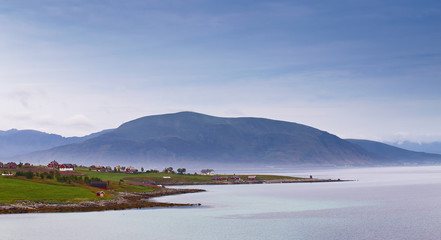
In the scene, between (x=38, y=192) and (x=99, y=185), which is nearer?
(x=38, y=192)

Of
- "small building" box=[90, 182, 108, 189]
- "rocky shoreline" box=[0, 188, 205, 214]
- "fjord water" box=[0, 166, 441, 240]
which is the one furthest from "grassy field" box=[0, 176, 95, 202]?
"fjord water" box=[0, 166, 441, 240]

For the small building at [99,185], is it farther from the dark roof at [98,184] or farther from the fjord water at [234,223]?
the fjord water at [234,223]

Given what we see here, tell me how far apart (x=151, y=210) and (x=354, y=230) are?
1726 inches

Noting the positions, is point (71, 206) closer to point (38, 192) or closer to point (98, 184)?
point (38, 192)

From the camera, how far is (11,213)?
96.2 meters

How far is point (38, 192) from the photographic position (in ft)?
398

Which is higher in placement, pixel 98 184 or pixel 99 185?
pixel 98 184

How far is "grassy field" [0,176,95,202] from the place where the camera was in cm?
11388

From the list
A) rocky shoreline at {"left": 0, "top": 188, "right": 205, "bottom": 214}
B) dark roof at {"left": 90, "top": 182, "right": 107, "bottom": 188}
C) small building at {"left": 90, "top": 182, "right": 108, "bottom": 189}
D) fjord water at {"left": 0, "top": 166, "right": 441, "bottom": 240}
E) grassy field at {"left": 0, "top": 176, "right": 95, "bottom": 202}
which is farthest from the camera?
dark roof at {"left": 90, "top": 182, "right": 107, "bottom": 188}

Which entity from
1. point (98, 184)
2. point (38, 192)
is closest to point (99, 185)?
point (98, 184)

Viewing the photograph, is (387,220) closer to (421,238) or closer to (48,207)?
(421,238)

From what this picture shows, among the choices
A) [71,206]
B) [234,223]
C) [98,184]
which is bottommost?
[234,223]

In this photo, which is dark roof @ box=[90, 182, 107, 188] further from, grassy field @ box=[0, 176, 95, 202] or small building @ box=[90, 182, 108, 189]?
grassy field @ box=[0, 176, 95, 202]

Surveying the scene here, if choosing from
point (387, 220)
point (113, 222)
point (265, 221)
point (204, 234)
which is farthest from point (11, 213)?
A: point (387, 220)
